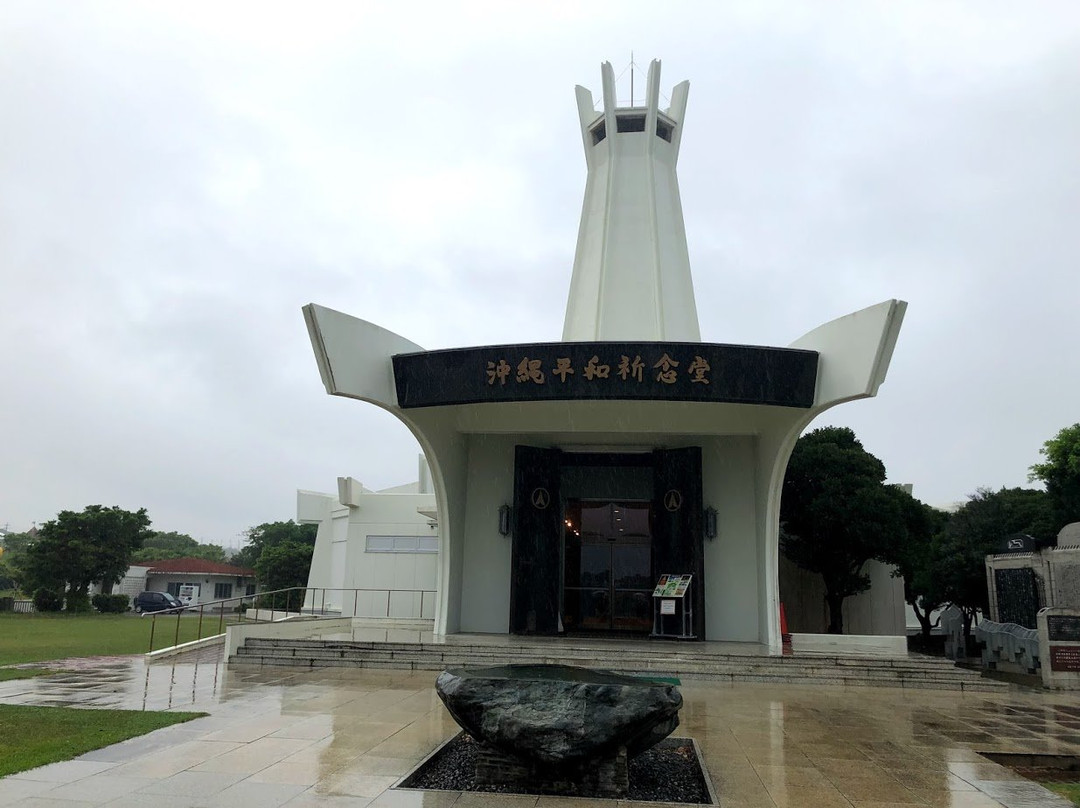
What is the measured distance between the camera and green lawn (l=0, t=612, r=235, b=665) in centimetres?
1278

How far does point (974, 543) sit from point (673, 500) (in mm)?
9111

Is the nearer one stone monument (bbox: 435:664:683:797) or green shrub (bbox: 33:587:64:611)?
stone monument (bbox: 435:664:683:797)

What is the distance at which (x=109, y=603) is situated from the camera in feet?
95.3

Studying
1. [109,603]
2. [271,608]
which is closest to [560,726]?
[271,608]

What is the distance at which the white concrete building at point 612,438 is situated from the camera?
11.7 meters

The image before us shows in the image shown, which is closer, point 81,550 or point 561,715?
point 561,715

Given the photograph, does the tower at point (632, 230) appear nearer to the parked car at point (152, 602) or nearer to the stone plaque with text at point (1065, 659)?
the stone plaque with text at point (1065, 659)

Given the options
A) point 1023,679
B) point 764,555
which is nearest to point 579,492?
point 764,555

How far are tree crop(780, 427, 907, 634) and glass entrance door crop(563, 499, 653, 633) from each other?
4.94 m

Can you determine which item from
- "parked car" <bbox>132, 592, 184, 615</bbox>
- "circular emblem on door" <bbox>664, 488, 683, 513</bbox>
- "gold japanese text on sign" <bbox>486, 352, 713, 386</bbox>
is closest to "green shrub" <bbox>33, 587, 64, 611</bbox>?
"parked car" <bbox>132, 592, 184, 615</bbox>

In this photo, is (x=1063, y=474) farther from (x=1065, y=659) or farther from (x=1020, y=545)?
(x=1065, y=659)

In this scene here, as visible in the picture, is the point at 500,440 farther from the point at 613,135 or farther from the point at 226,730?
the point at 226,730

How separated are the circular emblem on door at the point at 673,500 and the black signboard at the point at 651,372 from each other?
125 inches

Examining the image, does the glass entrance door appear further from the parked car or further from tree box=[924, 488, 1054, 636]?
the parked car
